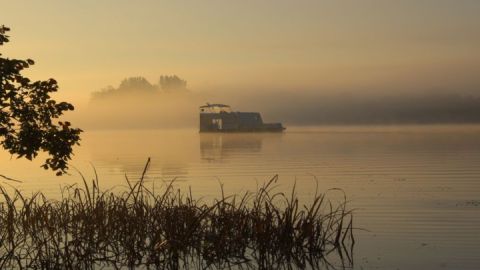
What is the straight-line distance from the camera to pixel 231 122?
148 m

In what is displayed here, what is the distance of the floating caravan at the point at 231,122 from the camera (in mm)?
141125

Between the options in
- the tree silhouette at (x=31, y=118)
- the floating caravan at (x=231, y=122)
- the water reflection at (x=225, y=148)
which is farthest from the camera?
the floating caravan at (x=231, y=122)

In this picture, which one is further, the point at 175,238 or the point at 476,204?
the point at 476,204

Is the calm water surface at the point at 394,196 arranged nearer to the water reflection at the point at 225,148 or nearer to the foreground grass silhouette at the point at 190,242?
the foreground grass silhouette at the point at 190,242

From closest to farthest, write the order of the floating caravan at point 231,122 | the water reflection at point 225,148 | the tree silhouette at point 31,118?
the tree silhouette at point 31,118
the water reflection at point 225,148
the floating caravan at point 231,122

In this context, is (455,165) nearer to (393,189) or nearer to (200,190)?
(393,189)

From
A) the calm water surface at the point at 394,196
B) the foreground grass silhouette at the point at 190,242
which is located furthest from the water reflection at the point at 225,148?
the foreground grass silhouette at the point at 190,242

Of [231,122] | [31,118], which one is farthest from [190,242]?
[231,122]

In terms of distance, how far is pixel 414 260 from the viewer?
45.6 feet

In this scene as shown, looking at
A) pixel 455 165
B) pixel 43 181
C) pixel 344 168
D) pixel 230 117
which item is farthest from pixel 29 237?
pixel 230 117

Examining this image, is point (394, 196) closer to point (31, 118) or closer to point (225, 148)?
point (31, 118)

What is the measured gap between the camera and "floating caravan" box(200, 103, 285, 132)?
141m

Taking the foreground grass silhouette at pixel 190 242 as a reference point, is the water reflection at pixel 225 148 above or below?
below

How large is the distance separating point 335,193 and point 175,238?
53.6ft
